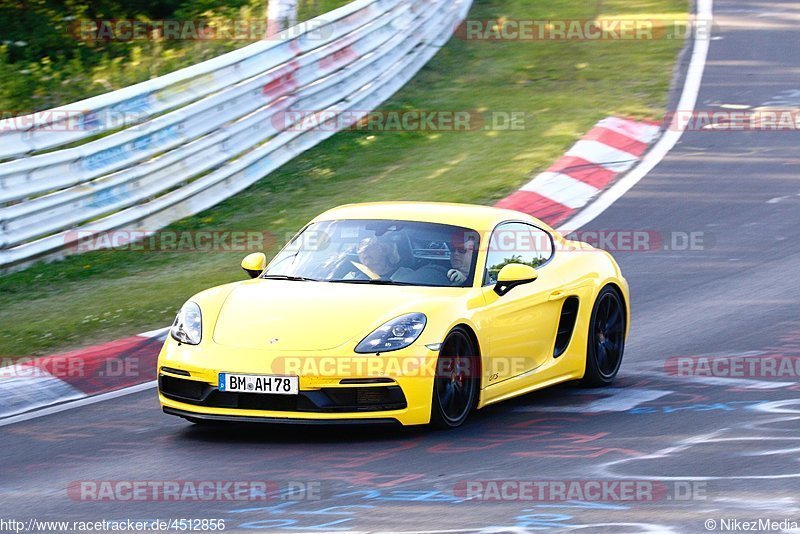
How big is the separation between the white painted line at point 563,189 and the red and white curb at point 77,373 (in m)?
5.11

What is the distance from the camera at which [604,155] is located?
48.3ft

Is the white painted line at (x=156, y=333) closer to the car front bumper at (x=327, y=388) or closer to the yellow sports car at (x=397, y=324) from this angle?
the yellow sports car at (x=397, y=324)

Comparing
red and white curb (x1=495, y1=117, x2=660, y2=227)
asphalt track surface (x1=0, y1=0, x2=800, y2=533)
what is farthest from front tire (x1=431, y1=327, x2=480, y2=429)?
red and white curb (x1=495, y1=117, x2=660, y2=227)

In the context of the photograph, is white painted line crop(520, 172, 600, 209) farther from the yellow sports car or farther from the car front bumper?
the car front bumper

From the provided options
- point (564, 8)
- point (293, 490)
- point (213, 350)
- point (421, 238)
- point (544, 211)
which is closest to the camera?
point (293, 490)

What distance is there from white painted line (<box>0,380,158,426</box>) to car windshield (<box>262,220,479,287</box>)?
1.15 m

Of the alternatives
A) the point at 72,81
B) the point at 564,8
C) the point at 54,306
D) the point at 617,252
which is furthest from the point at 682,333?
the point at 564,8

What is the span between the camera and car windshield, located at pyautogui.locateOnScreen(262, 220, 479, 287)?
8023 millimetres

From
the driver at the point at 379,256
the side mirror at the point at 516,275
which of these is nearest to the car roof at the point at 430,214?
the driver at the point at 379,256

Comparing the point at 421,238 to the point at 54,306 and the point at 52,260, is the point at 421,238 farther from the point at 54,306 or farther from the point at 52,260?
the point at 52,260

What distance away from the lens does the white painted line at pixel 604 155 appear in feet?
47.5

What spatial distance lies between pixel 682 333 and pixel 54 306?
4.64 m

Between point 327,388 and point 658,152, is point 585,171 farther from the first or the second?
point 327,388

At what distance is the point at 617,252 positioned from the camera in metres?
12.2
